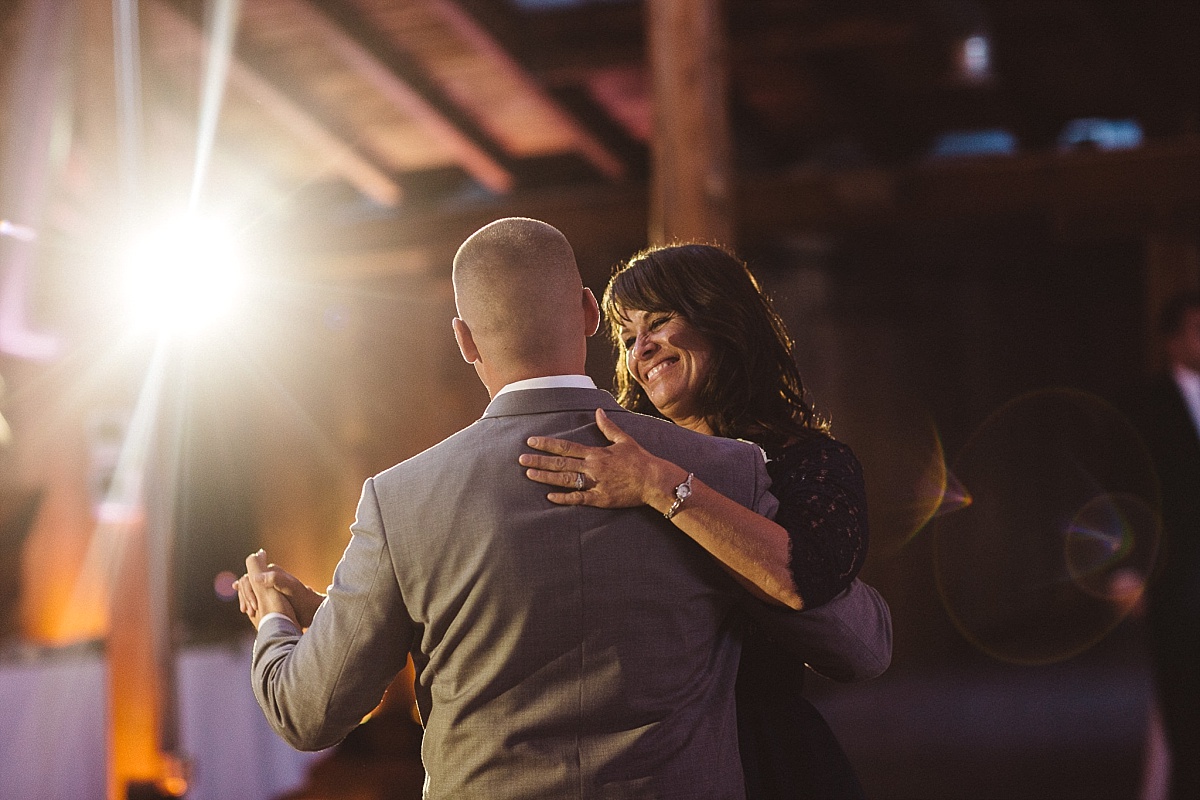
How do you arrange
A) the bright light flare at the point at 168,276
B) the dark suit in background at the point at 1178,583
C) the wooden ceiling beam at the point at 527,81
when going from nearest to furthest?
the dark suit in background at the point at 1178,583, the bright light flare at the point at 168,276, the wooden ceiling beam at the point at 527,81

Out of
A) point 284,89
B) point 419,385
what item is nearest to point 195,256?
point 284,89

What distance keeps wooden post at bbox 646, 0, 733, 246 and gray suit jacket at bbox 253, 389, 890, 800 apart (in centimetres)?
308

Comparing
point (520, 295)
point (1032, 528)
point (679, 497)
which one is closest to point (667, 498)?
point (679, 497)

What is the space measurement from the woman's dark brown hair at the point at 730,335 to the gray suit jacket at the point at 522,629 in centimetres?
40

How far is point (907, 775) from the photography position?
19.4 ft

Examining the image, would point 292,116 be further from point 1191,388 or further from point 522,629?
point 522,629

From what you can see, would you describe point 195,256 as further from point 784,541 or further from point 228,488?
point 228,488

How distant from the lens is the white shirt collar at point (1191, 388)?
3.96 m

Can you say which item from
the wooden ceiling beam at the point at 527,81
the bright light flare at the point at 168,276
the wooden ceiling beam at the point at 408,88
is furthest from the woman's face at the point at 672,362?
the wooden ceiling beam at the point at 408,88

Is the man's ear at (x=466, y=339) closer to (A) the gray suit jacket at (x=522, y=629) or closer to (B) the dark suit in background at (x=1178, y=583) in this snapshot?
(A) the gray suit jacket at (x=522, y=629)

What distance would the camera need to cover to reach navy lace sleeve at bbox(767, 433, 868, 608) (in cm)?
166

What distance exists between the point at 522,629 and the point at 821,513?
475mm

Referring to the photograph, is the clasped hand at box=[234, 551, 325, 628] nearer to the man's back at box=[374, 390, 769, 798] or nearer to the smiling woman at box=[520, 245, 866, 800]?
the man's back at box=[374, 390, 769, 798]

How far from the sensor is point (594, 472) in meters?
1.56
